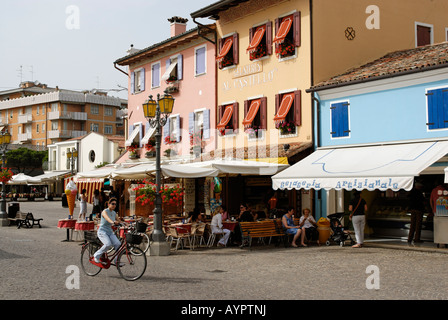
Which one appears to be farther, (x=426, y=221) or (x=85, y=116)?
(x=85, y=116)

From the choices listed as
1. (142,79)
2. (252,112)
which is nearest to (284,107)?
(252,112)

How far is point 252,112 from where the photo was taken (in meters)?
22.2

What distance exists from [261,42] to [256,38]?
10.1 inches

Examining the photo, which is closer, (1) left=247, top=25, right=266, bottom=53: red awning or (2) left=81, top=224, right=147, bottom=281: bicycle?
(2) left=81, top=224, right=147, bottom=281: bicycle

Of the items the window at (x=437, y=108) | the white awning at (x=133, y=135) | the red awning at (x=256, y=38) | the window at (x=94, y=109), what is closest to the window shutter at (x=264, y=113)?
the red awning at (x=256, y=38)

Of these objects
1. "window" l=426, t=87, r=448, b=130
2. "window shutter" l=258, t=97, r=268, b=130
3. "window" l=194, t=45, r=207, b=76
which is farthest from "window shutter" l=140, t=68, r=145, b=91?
"window" l=426, t=87, r=448, b=130

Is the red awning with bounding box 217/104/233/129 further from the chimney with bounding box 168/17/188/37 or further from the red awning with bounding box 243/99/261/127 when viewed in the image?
the chimney with bounding box 168/17/188/37

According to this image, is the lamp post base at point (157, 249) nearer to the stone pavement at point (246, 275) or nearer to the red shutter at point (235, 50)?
the stone pavement at point (246, 275)

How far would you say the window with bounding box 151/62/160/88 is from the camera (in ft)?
95.0

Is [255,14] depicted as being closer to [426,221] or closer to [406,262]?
[426,221]

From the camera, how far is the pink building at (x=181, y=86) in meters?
25.1

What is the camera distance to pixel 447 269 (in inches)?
456
